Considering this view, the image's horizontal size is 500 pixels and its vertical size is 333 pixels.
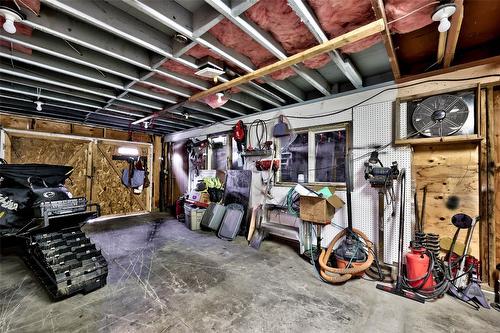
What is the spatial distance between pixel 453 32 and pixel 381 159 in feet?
5.01

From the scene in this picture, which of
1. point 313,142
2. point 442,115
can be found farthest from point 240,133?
point 442,115

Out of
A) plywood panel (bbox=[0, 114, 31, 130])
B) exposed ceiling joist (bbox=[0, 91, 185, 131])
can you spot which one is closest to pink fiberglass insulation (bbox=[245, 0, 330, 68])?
Result: exposed ceiling joist (bbox=[0, 91, 185, 131])

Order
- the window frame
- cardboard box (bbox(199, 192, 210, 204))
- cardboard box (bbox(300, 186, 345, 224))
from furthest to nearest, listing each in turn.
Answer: cardboard box (bbox(199, 192, 210, 204)), the window frame, cardboard box (bbox(300, 186, 345, 224))

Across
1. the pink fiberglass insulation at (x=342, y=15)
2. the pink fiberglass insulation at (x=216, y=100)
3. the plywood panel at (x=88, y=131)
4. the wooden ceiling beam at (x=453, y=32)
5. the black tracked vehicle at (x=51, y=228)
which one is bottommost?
the black tracked vehicle at (x=51, y=228)

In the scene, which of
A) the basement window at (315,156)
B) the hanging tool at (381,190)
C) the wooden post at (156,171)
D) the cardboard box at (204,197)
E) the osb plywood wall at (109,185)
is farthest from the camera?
the wooden post at (156,171)

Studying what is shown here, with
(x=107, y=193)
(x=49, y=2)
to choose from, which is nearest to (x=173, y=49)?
(x=49, y=2)

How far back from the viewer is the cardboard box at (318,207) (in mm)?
3008

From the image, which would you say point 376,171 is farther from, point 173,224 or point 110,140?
point 110,140

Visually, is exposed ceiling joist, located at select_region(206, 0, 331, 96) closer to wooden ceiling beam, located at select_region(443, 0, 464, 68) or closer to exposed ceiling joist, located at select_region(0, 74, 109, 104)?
wooden ceiling beam, located at select_region(443, 0, 464, 68)

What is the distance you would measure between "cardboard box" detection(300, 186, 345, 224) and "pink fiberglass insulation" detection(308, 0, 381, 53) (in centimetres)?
199

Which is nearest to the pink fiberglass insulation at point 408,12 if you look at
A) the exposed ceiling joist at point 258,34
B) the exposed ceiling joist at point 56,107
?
the exposed ceiling joist at point 258,34

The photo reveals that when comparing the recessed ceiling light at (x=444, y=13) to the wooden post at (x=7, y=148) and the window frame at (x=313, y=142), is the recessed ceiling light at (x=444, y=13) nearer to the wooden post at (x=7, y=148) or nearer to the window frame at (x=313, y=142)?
the window frame at (x=313, y=142)

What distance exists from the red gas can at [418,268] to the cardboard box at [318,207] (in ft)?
3.28

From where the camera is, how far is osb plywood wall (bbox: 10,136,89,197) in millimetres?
4832
